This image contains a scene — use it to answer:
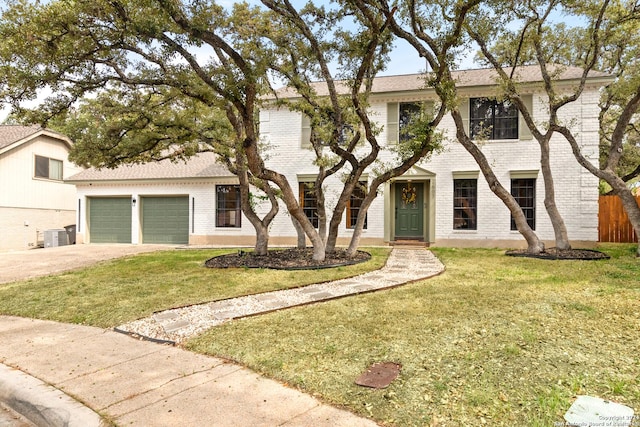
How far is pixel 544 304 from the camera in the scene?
5.00 m

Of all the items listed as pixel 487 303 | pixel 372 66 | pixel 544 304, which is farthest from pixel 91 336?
pixel 372 66

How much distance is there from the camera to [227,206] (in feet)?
50.9

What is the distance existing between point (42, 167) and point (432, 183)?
1929 cm

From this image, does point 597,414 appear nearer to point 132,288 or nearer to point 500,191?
point 132,288

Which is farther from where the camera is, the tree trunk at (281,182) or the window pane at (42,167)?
the window pane at (42,167)

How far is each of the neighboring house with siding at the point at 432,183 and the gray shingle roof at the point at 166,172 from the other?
9cm

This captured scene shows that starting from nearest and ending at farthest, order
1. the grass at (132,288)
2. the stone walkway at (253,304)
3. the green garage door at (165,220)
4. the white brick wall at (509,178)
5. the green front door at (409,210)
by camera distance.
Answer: the stone walkway at (253,304) → the grass at (132,288) → the white brick wall at (509,178) → the green front door at (409,210) → the green garage door at (165,220)

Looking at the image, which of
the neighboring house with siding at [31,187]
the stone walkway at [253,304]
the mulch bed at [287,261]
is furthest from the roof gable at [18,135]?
the stone walkway at [253,304]

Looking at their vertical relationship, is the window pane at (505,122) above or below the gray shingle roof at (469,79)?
below

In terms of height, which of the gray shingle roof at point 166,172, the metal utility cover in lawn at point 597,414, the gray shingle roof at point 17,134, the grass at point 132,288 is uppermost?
the gray shingle roof at point 17,134

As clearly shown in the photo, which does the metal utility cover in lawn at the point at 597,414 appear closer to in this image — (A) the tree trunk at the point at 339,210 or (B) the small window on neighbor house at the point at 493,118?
(A) the tree trunk at the point at 339,210

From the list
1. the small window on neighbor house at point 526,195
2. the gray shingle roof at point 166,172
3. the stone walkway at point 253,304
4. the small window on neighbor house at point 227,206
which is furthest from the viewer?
the gray shingle roof at point 166,172

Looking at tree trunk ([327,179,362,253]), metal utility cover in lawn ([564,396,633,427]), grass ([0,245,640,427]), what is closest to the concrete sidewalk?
grass ([0,245,640,427])

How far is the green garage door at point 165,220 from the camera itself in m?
16.1
